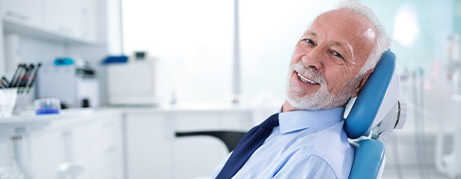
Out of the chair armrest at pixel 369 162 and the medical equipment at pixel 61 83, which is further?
the medical equipment at pixel 61 83

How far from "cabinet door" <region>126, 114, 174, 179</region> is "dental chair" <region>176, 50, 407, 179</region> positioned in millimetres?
1911

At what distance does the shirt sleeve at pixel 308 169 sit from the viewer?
0.68 metres

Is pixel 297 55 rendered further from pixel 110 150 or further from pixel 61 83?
pixel 61 83

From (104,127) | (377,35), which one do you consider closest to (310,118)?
(377,35)

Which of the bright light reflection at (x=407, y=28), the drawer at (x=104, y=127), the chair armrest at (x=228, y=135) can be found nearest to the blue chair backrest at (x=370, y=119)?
the chair armrest at (x=228, y=135)

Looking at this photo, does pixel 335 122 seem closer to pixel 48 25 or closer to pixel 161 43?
pixel 48 25

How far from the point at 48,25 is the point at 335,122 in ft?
Result: 7.15

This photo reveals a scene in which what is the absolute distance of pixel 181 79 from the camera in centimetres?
306

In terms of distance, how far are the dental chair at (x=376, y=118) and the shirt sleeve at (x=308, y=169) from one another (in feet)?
0.27

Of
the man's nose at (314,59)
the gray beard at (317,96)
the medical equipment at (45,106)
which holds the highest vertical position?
the man's nose at (314,59)

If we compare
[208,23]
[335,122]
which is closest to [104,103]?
[208,23]

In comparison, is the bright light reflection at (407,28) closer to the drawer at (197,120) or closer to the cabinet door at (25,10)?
the drawer at (197,120)

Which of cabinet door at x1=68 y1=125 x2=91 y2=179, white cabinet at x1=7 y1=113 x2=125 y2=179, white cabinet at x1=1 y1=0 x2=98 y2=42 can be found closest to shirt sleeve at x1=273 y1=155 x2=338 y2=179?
white cabinet at x1=7 y1=113 x2=125 y2=179

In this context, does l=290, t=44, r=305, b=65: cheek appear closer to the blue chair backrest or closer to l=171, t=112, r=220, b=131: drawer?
the blue chair backrest
